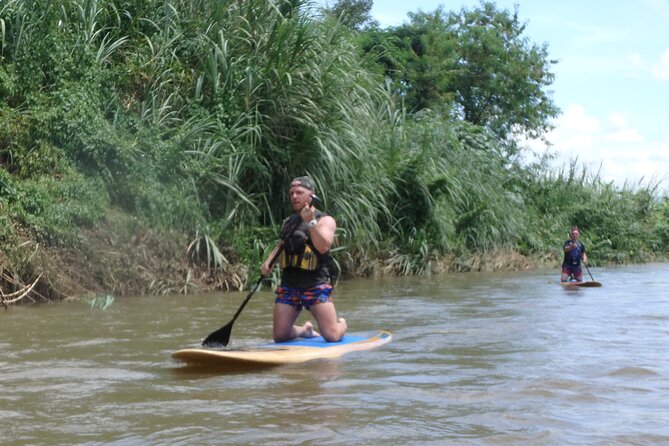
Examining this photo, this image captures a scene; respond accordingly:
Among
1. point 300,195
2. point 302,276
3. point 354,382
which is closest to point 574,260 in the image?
point 302,276

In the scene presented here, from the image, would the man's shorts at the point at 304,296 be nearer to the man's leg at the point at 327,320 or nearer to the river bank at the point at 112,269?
the man's leg at the point at 327,320

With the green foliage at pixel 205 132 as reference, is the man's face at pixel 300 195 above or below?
below

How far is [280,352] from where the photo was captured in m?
6.45

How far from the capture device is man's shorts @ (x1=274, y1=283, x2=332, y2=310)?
6922 millimetres

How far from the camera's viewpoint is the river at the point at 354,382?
4367 mm

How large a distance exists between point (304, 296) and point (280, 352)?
62 centimetres

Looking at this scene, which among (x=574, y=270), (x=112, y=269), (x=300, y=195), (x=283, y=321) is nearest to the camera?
(x=300, y=195)

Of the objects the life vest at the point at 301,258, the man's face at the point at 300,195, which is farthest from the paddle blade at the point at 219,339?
the man's face at the point at 300,195

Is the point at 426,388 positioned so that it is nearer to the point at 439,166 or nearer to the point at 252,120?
the point at 252,120

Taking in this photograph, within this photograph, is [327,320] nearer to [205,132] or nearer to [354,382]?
[354,382]

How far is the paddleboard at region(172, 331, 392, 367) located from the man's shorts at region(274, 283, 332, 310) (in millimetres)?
319

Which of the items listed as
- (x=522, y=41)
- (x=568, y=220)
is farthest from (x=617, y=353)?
(x=522, y=41)

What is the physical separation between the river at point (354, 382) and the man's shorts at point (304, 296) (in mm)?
537

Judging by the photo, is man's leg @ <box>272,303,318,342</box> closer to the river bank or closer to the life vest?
the life vest
